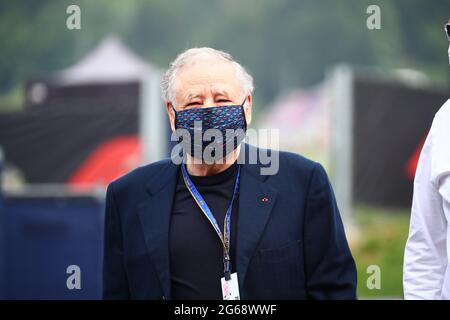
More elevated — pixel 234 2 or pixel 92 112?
pixel 234 2

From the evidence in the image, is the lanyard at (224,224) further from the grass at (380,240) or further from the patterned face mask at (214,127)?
the grass at (380,240)

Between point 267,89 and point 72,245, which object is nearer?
point 72,245

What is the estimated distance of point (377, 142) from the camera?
43.3ft

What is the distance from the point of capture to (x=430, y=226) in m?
3.19

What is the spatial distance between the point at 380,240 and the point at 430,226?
1068 cm

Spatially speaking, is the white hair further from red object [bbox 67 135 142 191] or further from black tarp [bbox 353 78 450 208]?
black tarp [bbox 353 78 450 208]

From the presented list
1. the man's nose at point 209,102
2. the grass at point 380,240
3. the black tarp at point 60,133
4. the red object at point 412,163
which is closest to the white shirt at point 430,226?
the man's nose at point 209,102

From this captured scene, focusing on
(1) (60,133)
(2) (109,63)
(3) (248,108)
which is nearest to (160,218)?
(3) (248,108)

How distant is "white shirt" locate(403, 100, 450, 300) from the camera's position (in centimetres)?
311

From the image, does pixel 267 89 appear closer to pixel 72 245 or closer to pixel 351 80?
pixel 351 80

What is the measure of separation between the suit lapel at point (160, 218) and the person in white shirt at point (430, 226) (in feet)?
2.93

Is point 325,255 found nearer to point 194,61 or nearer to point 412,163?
point 194,61

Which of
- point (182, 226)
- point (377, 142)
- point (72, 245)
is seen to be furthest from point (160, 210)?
point (377, 142)
